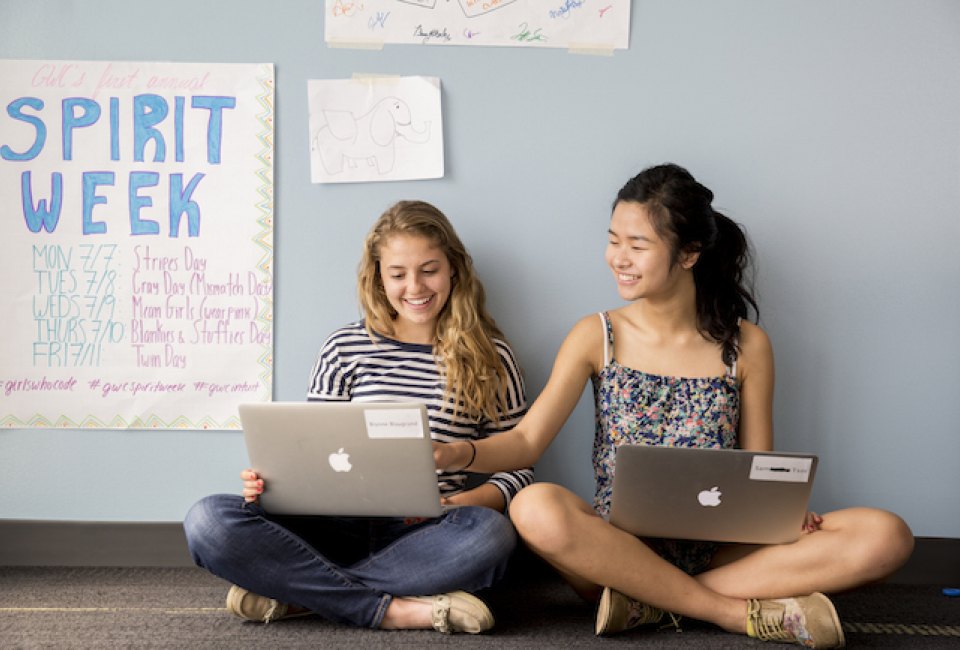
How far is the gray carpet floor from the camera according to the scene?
1.54 m

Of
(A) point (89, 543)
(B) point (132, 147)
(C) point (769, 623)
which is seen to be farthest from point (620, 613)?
(B) point (132, 147)

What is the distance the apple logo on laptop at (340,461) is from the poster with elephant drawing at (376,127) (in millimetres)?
738

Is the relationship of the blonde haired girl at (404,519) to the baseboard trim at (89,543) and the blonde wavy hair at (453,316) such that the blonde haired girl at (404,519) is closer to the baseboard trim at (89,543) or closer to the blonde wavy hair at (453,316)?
the blonde wavy hair at (453,316)

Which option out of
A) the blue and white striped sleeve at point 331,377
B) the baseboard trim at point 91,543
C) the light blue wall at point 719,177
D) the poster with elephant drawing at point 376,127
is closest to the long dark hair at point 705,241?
the light blue wall at point 719,177

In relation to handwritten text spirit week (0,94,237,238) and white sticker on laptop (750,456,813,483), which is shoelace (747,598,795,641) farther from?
handwritten text spirit week (0,94,237,238)

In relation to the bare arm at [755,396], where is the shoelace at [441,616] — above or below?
below

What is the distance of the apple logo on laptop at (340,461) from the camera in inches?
58.8

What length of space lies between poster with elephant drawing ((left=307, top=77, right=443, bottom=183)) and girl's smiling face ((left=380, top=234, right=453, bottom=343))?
0.24 meters

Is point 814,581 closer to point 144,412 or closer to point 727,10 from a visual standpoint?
point 727,10

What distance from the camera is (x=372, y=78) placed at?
6.46 ft

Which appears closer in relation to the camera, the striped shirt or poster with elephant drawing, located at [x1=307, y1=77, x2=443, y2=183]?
the striped shirt

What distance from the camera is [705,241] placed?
1.75 m

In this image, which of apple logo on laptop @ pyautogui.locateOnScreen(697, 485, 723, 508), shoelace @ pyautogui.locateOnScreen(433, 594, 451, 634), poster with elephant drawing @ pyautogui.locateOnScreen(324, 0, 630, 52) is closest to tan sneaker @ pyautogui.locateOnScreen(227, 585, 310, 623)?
shoelace @ pyautogui.locateOnScreen(433, 594, 451, 634)

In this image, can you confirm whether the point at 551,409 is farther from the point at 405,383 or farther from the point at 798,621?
the point at 798,621
